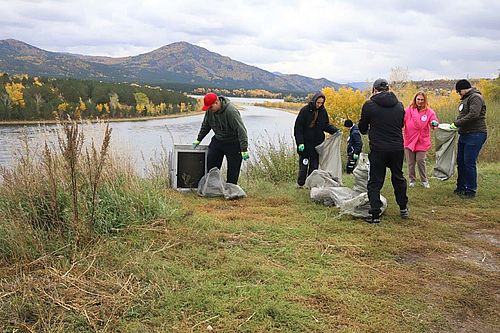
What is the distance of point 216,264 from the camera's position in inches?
149

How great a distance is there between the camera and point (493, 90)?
1994 centimetres

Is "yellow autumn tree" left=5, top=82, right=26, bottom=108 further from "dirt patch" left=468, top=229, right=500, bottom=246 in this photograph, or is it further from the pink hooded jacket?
"dirt patch" left=468, top=229, right=500, bottom=246

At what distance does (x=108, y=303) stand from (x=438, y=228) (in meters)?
3.82

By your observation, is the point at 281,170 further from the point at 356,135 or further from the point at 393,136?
the point at 393,136

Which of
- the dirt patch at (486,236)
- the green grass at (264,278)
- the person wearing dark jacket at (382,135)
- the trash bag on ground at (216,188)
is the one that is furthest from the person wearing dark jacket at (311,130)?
the dirt patch at (486,236)

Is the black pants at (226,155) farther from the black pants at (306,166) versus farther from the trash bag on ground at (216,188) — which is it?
the black pants at (306,166)

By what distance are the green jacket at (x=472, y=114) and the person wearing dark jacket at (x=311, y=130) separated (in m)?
1.82

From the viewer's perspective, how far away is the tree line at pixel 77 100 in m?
36.5

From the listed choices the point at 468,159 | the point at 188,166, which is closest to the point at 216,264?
the point at 188,166

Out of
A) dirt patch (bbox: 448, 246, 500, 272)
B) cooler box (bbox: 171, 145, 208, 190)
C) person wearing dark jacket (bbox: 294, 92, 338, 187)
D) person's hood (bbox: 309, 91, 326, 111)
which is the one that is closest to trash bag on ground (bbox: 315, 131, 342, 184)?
person wearing dark jacket (bbox: 294, 92, 338, 187)

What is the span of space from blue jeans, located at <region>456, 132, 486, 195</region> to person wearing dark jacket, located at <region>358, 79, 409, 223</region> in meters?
1.80

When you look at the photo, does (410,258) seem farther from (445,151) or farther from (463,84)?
(445,151)

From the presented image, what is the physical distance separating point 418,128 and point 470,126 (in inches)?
29.7

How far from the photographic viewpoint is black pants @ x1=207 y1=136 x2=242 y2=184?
21.7 feet
